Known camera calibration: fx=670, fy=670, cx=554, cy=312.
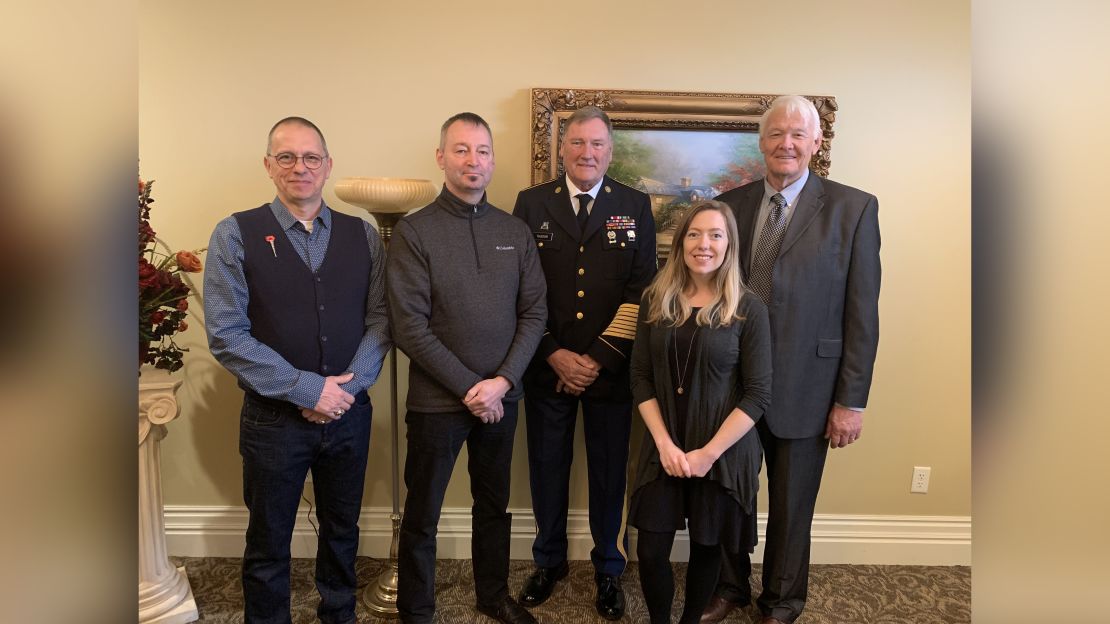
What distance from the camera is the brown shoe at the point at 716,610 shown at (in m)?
2.39

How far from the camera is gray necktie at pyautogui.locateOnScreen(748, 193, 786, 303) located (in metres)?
2.13

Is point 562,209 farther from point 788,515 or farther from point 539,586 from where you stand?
point 539,586

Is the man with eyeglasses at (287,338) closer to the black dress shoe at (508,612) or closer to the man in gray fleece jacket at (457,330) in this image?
the man in gray fleece jacket at (457,330)

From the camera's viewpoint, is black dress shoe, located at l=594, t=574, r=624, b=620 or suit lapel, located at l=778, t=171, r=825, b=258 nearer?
suit lapel, located at l=778, t=171, r=825, b=258

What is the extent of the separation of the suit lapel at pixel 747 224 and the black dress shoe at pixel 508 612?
1365mm

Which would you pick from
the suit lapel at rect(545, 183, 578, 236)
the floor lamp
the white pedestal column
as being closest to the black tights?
the floor lamp

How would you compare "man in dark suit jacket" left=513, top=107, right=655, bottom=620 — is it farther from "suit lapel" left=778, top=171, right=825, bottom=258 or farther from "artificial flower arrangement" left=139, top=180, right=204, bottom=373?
"artificial flower arrangement" left=139, top=180, right=204, bottom=373

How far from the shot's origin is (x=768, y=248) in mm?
2148

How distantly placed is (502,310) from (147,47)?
1.82 m

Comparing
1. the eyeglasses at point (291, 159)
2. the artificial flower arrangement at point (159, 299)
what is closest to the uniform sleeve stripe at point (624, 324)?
the eyeglasses at point (291, 159)

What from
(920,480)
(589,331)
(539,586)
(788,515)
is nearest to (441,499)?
(539,586)

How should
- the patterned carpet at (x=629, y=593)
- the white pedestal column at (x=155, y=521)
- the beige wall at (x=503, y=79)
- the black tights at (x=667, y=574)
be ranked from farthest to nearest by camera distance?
the beige wall at (x=503, y=79), the patterned carpet at (x=629, y=593), the white pedestal column at (x=155, y=521), the black tights at (x=667, y=574)

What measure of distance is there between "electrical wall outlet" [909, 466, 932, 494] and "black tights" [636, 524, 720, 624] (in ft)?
4.30
